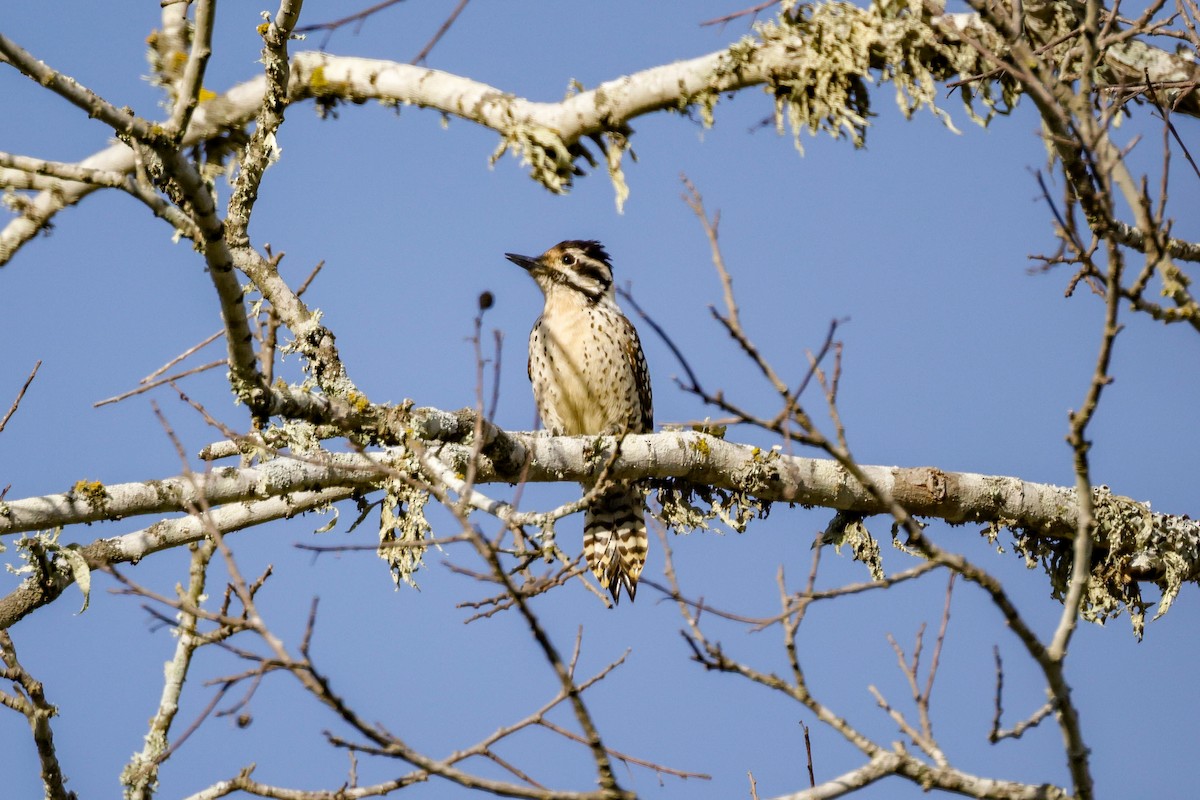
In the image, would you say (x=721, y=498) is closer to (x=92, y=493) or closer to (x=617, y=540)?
(x=617, y=540)

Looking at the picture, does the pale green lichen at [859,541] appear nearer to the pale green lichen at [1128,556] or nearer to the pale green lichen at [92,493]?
the pale green lichen at [1128,556]

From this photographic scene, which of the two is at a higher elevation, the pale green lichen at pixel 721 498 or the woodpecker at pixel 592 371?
the woodpecker at pixel 592 371

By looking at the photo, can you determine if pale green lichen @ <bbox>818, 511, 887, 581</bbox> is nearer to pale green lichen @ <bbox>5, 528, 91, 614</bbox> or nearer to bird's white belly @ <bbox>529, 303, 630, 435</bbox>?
bird's white belly @ <bbox>529, 303, 630, 435</bbox>

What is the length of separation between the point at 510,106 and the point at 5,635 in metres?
3.41

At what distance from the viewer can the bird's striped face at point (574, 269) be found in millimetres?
7828

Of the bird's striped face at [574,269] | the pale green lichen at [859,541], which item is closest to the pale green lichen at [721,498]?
the pale green lichen at [859,541]

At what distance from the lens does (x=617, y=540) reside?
7062 mm

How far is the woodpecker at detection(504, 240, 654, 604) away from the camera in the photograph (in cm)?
708

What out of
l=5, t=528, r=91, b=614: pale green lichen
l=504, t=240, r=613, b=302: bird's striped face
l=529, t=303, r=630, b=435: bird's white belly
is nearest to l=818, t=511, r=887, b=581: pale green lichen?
l=529, t=303, r=630, b=435: bird's white belly

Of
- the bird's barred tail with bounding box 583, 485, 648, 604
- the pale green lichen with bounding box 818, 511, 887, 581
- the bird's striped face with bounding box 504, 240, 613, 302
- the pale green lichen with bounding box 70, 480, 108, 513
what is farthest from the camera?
the bird's striped face with bounding box 504, 240, 613, 302

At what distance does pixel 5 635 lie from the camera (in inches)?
183

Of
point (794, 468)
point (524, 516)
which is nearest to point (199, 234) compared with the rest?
point (524, 516)

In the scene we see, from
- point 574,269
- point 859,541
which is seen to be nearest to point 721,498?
point 859,541

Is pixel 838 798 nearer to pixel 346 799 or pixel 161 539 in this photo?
pixel 346 799
